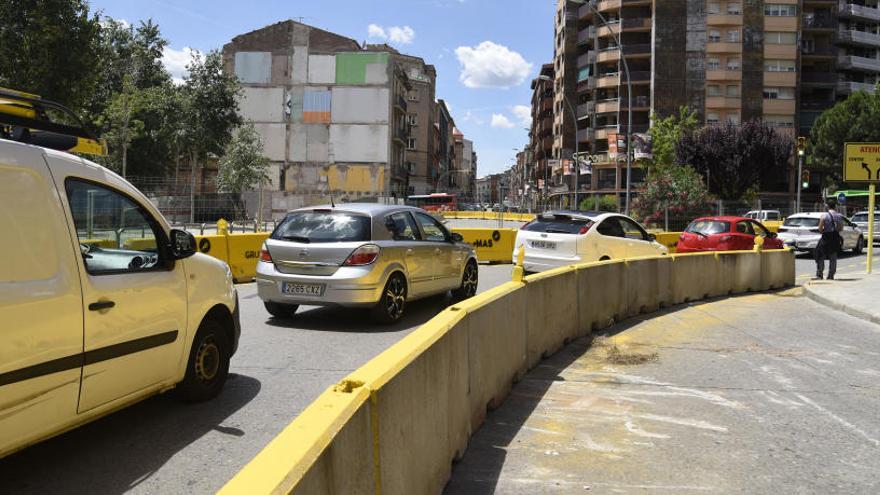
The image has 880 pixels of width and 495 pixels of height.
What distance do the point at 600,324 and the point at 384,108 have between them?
56680 mm

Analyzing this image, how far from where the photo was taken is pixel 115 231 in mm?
5355

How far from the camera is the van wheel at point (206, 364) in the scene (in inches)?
191

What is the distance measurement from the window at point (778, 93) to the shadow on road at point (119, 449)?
74.3 m

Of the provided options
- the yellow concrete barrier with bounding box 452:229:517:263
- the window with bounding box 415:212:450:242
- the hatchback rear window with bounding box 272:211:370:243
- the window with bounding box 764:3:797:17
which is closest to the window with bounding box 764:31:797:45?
the window with bounding box 764:3:797:17

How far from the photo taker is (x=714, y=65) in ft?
224

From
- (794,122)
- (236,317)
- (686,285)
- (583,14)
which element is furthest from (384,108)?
(236,317)

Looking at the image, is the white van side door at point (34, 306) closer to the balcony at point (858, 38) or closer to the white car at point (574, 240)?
the white car at point (574, 240)

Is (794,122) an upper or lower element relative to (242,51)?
lower

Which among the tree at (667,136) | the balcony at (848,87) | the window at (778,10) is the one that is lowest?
the tree at (667,136)

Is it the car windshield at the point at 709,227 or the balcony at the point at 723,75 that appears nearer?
the car windshield at the point at 709,227

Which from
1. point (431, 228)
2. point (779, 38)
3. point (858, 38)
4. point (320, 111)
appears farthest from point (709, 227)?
point (858, 38)

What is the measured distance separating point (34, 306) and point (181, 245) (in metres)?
1.47

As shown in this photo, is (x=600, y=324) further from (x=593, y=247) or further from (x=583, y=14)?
(x=583, y=14)

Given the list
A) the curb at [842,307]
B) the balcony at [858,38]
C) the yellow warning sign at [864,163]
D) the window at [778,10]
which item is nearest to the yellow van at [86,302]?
the curb at [842,307]
